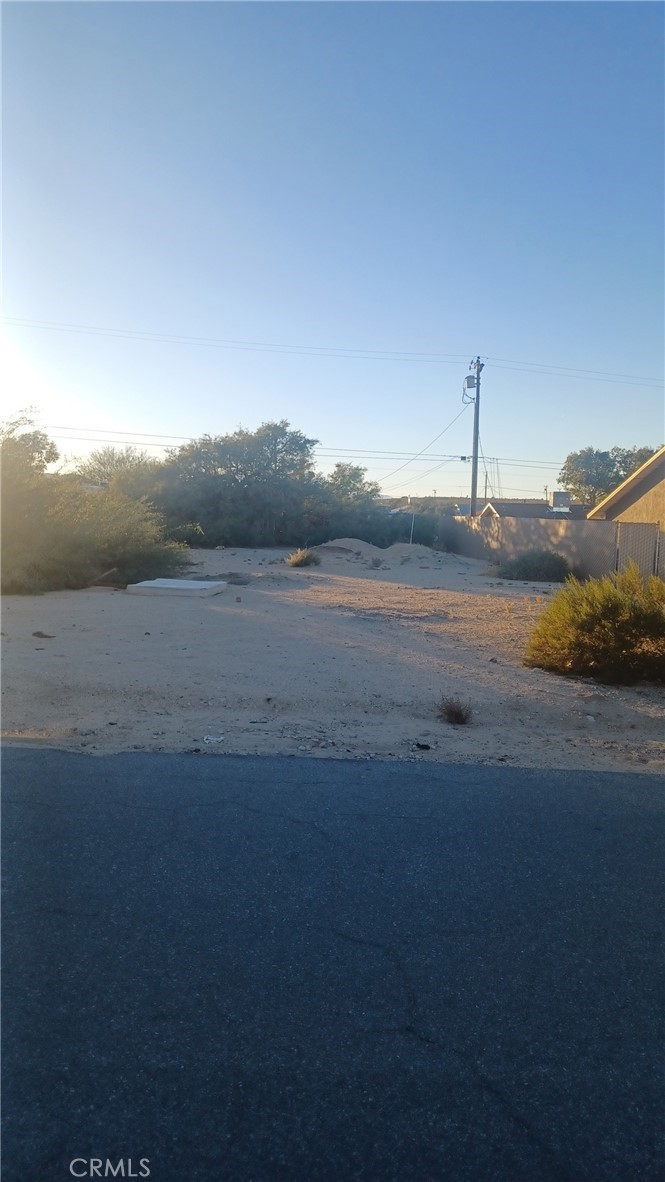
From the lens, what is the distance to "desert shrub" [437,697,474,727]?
9383 mm

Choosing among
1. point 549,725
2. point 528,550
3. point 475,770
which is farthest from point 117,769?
point 528,550

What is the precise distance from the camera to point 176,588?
2062cm

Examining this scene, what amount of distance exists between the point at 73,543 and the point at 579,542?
16.3 meters

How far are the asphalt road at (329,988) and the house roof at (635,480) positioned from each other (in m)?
24.2

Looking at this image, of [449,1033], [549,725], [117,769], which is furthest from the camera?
[549,725]

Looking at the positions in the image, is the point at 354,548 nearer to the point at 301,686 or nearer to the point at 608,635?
the point at 608,635

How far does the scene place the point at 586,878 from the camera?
5086mm

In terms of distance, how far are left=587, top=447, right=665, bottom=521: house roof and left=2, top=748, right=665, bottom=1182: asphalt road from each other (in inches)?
954

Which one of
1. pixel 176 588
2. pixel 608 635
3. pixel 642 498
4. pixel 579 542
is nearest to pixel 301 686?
pixel 608 635

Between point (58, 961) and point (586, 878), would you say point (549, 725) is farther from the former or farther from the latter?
point (58, 961)

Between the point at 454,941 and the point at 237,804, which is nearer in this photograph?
the point at 454,941

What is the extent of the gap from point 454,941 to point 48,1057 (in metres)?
1.90

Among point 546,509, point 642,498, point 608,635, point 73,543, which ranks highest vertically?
point 546,509

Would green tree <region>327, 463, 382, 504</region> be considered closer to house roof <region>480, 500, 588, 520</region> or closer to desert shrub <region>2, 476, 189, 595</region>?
house roof <region>480, 500, 588, 520</region>
